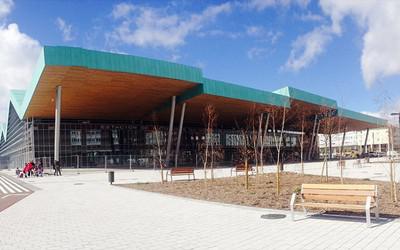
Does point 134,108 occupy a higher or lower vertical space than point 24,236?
higher

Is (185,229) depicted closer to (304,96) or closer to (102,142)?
(304,96)

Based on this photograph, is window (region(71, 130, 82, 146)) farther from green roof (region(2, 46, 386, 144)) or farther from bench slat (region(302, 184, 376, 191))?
bench slat (region(302, 184, 376, 191))

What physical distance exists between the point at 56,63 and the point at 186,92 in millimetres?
17532

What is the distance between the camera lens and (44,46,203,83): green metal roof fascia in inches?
1237

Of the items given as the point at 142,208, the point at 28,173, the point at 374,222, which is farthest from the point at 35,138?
the point at 374,222

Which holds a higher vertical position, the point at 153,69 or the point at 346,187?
the point at 153,69

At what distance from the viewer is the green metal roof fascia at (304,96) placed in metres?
52.4

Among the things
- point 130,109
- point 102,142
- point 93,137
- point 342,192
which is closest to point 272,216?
point 342,192

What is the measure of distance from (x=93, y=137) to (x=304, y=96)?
104ft

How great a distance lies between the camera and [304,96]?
57.0m

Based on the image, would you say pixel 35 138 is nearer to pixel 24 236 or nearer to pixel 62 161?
pixel 62 161

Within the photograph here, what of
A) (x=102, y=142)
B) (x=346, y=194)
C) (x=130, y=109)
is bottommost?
(x=346, y=194)

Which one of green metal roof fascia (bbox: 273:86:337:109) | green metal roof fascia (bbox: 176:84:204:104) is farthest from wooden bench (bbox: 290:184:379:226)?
green metal roof fascia (bbox: 273:86:337:109)

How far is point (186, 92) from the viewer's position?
4597 cm
